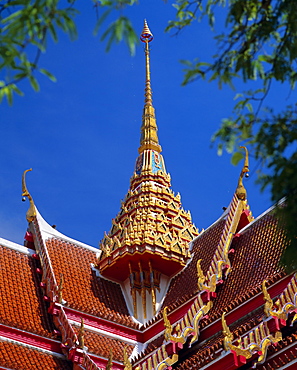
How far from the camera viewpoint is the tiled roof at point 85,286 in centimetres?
1636

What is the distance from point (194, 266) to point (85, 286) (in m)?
2.42

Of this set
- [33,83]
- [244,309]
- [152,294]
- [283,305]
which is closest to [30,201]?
[152,294]

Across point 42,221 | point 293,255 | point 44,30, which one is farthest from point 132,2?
point 42,221

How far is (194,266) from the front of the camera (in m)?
17.3

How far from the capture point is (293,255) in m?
5.37

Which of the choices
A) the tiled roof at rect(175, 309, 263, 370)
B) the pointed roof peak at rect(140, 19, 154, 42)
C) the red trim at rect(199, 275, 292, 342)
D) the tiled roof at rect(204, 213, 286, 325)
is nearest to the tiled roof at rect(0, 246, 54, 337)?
the tiled roof at rect(175, 309, 263, 370)

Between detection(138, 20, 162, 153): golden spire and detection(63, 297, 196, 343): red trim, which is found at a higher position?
detection(138, 20, 162, 153): golden spire

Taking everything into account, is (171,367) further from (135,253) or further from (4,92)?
(4,92)

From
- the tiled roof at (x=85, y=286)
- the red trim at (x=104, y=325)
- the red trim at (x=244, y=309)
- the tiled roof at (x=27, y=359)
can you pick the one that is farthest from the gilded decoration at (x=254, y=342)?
the tiled roof at (x=85, y=286)

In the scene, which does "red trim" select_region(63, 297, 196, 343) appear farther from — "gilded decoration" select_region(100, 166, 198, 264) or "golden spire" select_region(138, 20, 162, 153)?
"golden spire" select_region(138, 20, 162, 153)

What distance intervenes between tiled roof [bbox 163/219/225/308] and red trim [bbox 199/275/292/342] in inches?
50.2

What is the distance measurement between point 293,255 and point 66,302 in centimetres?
1094

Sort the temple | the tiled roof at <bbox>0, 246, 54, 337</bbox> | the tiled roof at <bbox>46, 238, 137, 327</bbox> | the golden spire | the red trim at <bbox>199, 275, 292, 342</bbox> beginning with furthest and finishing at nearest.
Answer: the golden spire, the tiled roof at <bbox>46, 238, 137, 327</bbox>, the tiled roof at <bbox>0, 246, 54, 337</bbox>, the red trim at <bbox>199, 275, 292, 342</bbox>, the temple

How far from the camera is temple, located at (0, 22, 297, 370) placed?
1277 cm
